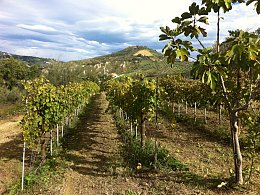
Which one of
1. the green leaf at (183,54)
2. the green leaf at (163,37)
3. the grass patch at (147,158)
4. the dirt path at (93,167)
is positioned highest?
the green leaf at (163,37)

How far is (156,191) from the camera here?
26.7 ft

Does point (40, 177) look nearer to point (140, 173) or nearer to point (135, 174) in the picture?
point (135, 174)

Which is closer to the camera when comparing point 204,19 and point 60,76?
point 204,19

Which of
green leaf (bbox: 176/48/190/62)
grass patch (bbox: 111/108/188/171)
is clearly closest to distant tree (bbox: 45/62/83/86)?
grass patch (bbox: 111/108/188/171)

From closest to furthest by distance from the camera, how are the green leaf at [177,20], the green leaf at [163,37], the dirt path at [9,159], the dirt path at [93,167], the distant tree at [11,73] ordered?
Result: the green leaf at [163,37]
the green leaf at [177,20]
the dirt path at [93,167]
the dirt path at [9,159]
the distant tree at [11,73]

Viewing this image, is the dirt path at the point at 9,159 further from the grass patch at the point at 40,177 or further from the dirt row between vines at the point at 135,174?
the dirt row between vines at the point at 135,174

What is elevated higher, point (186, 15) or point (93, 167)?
point (186, 15)

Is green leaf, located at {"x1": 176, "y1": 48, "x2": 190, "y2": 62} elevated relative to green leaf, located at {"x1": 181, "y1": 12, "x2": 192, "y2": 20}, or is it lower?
lower

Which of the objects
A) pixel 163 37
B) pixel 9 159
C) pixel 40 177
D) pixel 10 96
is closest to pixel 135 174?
pixel 40 177

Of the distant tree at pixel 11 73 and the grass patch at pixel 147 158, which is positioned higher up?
the distant tree at pixel 11 73

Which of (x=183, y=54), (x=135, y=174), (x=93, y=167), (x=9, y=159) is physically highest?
(x=183, y=54)

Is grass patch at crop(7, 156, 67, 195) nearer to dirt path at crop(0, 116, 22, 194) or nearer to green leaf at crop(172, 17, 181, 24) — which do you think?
dirt path at crop(0, 116, 22, 194)

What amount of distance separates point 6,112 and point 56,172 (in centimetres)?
2497

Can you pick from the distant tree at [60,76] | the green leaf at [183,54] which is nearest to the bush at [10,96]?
the distant tree at [60,76]
